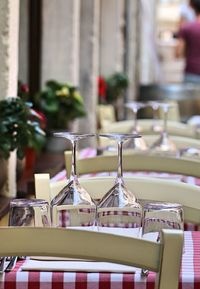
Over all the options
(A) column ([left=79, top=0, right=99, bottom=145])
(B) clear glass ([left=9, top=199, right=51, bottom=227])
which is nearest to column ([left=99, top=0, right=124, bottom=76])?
(A) column ([left=79, top=0, right=99, bottom=145])

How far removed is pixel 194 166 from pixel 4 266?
111 centimetres

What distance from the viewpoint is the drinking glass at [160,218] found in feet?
7.40

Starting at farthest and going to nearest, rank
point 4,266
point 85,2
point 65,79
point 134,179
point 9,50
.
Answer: point 85,2, point 65,79, point 9,50, point 134,179, point 4,266

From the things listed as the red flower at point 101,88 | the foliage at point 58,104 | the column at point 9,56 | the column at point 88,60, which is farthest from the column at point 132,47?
the column at point 9,56

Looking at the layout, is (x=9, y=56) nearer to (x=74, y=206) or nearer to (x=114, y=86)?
(x=74, y=206)

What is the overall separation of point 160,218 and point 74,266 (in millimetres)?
247

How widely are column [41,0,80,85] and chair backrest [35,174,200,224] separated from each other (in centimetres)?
308

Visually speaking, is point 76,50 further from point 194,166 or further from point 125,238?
point 125,238

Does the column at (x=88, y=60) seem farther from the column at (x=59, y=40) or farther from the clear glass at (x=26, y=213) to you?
the clear glass at (x=26, y=213)

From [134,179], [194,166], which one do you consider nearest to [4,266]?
[134,179]

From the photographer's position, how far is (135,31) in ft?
33.1

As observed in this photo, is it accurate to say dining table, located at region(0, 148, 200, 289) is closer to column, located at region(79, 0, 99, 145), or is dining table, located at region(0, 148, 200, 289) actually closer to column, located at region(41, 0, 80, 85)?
column, located at region(41, 0, 80, 85)

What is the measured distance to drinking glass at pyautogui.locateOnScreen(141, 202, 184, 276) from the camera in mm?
2256

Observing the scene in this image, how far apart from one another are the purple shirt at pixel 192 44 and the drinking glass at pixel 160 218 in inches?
277
